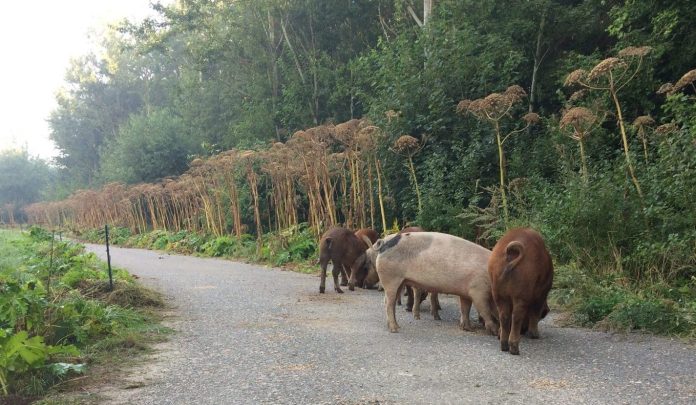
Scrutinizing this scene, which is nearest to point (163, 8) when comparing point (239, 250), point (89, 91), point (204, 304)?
point (239, 250)

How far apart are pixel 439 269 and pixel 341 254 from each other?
→ 3933 mm

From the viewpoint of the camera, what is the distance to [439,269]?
6.98 m

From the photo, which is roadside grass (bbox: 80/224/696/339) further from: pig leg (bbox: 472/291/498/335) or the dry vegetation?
the dry vegetation

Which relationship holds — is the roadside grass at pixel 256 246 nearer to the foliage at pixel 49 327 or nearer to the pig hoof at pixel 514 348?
the foliage at pixel 49 327

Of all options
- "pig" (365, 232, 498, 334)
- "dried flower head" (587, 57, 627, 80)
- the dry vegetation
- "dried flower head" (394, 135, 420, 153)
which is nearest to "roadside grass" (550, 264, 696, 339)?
"pig" (365, 232, 498, 334)

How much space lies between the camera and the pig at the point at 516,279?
5.90m

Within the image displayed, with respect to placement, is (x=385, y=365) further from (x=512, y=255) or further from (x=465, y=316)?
(x=465, y=316)

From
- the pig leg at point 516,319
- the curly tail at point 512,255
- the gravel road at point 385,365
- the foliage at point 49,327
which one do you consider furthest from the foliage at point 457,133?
the curly tail at point 512,255

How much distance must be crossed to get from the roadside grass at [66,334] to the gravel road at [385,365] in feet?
1.31

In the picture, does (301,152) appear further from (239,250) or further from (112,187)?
(112,187)

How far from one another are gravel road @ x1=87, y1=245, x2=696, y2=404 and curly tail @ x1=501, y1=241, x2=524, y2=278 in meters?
0.89

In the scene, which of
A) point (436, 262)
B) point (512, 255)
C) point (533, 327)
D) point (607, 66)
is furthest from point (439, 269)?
point (607, 66)

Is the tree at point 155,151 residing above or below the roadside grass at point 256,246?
above

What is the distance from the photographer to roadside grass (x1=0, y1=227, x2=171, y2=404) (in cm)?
474
